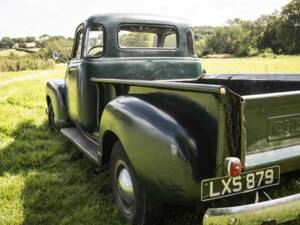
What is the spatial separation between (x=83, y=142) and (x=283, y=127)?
2.45 m

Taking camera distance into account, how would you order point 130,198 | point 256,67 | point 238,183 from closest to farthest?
point 238,183 → point 130,198 → point 256,67

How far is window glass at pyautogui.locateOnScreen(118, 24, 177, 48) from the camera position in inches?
181

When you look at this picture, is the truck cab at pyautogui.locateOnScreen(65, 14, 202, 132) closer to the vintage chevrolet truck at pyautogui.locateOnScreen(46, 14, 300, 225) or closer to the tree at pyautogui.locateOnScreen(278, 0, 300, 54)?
the vintage chevrolet truck at pyautogui.locateOnScreen(46, 14, 300, 225)

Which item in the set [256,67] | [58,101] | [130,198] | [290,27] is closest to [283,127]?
[130,198]

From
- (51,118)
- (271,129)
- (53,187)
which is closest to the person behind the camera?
(271,129)

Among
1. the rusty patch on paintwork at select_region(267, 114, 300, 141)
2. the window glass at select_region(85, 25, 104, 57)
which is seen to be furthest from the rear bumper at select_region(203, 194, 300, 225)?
the window glass at select_region(85, 25, 104, 57)

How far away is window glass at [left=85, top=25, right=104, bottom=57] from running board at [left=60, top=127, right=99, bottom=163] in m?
0.98

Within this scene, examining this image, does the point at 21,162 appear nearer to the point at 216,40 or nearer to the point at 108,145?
the point at 108,145

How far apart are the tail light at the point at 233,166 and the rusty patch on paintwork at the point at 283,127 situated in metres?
0.41

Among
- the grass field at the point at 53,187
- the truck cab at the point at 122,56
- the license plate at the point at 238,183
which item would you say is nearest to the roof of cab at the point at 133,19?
the truck cab at the point at 122,56

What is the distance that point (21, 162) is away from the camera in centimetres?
467

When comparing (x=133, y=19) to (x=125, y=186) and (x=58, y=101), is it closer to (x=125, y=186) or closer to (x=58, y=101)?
(x=58, y=101)

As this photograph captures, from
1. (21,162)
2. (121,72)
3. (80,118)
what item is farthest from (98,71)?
(21,162)

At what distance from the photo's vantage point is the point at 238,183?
214cm
